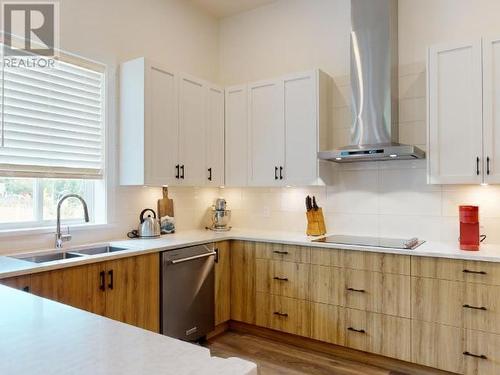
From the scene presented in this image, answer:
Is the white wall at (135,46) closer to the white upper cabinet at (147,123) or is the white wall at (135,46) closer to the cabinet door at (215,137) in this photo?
the white upper cabinet at (147,123)

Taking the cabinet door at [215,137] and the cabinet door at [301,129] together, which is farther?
the cabinet door at [215,137]

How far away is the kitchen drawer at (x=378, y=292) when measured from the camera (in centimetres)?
270

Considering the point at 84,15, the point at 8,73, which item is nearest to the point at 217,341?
the point at 8,73

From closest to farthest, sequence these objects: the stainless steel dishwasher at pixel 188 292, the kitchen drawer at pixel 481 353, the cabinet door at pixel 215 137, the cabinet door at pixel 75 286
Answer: the cabinet door at pixel 75 286 → the kitchen drawer at pixel 481 353 → the stainless steel dishwasher at pixel 188 292 → the cabinet door at pixel 215 137

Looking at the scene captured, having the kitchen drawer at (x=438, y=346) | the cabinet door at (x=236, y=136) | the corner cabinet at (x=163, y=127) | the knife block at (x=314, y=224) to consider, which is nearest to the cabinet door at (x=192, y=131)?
the corner cabinet at (x=163, y=127)

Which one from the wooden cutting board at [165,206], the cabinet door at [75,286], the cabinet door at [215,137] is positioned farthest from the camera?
the cabinet door at [215,137]

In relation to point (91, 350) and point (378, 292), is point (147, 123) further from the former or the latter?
point (91, 350)

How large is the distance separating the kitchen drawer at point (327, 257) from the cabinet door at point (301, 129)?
65 centimetres

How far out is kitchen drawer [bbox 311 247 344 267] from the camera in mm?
2941

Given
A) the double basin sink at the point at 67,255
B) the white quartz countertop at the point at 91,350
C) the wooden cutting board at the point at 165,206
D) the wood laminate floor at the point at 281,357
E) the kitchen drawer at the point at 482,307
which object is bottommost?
the wood laminate floor at the point at 281,357

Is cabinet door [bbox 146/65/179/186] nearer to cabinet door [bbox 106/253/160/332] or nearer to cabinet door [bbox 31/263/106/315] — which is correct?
cabinet door [bbox 106/253/160/332]

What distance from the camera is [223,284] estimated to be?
11.2 feet

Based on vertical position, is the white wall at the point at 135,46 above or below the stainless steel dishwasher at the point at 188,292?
above

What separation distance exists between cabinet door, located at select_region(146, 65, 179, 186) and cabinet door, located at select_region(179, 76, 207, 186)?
86 millimetres
